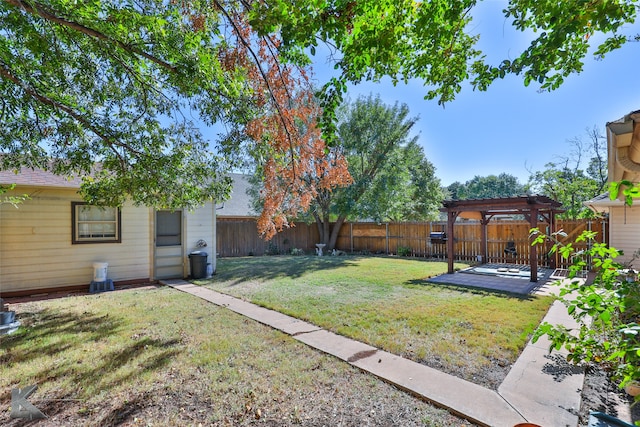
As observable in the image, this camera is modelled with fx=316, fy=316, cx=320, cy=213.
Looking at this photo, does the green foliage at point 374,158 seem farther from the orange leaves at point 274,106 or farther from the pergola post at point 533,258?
the orange leaves at point 274,106


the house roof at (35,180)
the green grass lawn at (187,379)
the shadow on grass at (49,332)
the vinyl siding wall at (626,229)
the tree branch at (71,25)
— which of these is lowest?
the green grass lawn at (187,379)

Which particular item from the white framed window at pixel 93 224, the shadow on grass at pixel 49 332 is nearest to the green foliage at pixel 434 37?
the shadow on grass at pixel 49 332

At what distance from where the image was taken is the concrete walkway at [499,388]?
8.52 feet

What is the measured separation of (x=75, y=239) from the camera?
782 cm

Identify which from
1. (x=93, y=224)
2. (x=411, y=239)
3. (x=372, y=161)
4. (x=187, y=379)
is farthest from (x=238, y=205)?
(x=187, y=379)

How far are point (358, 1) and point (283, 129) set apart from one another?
3394mm

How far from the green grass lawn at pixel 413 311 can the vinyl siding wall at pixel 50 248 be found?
8.18 ft

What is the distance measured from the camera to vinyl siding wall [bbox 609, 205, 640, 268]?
29.9ft

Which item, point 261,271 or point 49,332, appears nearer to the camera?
point 49,332

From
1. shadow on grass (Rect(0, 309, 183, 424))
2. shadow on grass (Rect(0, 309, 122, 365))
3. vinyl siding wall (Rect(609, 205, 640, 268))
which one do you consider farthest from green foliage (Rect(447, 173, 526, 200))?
shadow on grass (Rect(0, 309, 183, 424))

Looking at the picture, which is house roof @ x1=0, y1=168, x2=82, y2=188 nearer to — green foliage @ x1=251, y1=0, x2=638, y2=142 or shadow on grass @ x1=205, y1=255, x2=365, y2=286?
shadow on grass @ x1=205, y1=255, x2=365, y2=286

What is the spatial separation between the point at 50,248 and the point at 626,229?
15.5 meters

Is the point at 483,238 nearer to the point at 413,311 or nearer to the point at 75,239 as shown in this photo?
the point at 413,311

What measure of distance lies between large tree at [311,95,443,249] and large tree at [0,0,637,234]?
24.9ft
